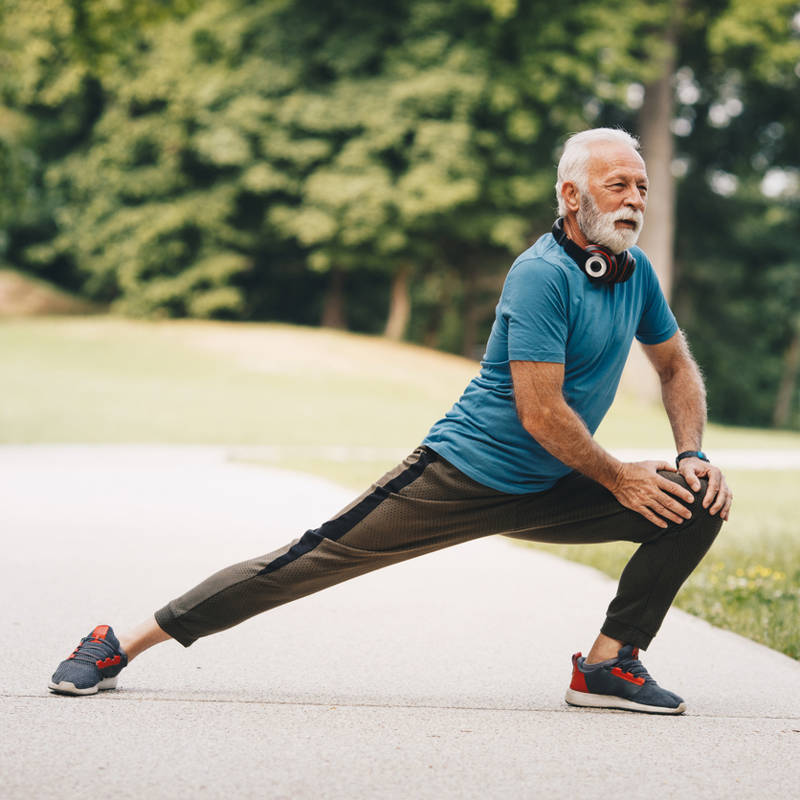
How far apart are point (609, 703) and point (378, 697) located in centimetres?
76

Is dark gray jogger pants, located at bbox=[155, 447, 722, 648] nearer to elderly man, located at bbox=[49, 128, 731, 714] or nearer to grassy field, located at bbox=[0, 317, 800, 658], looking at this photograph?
elderly man, located at bbox=[49, 128, 731, 714]

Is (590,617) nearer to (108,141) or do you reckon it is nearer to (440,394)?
(440,394)

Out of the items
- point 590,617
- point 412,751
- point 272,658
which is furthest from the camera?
point 590,617

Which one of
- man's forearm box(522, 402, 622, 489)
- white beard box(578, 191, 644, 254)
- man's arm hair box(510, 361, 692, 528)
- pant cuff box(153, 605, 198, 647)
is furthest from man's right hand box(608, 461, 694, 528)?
pant cuff box(153, 605, 198, 647)

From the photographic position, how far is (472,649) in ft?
15.7

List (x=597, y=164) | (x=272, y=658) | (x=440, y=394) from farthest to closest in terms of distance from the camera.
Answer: (x=440, y=394) < (x=272, y=658) < (x=597, y=164)

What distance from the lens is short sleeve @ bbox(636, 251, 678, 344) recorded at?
12.7ft

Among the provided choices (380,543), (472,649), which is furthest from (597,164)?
(472,649)

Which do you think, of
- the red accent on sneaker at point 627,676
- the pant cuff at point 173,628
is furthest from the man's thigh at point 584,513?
the pant cuff at point 173,628

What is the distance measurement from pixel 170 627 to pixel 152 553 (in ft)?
10.9

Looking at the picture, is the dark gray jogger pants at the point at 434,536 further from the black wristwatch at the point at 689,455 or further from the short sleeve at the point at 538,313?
the short sleeve at the point at 538,313

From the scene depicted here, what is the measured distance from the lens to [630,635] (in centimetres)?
385

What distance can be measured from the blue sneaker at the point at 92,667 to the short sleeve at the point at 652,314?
2027mm

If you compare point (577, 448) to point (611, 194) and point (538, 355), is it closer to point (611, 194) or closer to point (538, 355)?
point (538, 355)
